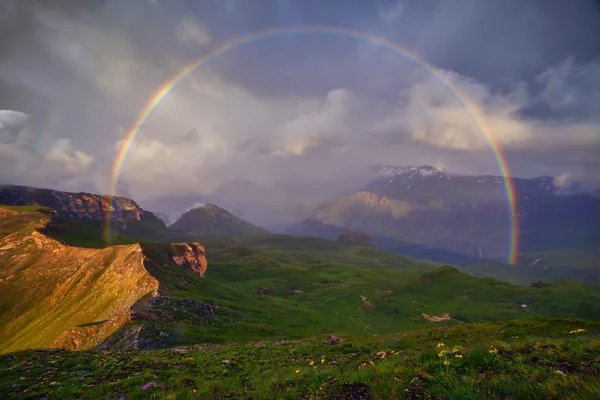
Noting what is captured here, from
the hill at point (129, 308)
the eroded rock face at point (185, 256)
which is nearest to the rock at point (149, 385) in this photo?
the hill at point (129, 308)

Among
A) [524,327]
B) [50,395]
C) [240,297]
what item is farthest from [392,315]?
[50,395]

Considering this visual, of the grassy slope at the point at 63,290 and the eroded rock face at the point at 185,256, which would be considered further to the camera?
the eroded rock face at the point at 185,256

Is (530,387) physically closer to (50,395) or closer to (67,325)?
(50,395)

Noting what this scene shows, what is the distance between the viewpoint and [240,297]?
16438 cm

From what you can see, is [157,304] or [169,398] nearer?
[169,398]

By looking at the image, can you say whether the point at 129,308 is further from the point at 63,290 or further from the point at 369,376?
the point at 369,376

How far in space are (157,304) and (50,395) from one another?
7475cm

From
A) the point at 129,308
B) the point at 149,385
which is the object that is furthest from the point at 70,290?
the point at 149,385

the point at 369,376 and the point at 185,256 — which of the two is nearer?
the point at 369,376

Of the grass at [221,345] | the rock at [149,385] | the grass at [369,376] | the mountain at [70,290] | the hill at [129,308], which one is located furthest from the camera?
the mountain at [70,290]

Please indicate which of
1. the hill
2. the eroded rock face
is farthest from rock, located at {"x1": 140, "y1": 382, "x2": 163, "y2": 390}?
the eroded rock face

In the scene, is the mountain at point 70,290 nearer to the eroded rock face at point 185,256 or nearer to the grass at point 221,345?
the grass at point 221,345

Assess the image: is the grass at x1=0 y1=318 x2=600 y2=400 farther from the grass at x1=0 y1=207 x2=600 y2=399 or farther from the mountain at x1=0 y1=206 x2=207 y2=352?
the mountain at x1=0 y1=206 x2=207 y2=352

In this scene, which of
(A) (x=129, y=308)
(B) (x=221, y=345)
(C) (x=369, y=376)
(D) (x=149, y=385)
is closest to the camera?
(C) (x=369, y=376)
